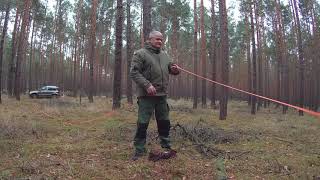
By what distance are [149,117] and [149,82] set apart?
663 millimetres

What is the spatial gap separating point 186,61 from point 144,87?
52140 millimetres

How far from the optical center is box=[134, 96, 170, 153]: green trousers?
6078 mm

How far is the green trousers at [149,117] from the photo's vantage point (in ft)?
19.9

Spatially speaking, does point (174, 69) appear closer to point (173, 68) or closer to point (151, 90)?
point (173, 68)

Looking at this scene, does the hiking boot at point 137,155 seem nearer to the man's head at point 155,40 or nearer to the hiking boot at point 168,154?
the hiking boot at point 168,154

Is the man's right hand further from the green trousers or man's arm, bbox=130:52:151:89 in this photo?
the green trousers

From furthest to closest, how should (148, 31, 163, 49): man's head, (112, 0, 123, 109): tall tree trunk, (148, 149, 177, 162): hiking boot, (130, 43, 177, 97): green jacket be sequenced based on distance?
(112, 0, 123, 109): tall tree trunk, (148, 31, 163, 49): man's head, (130, 43, 177, 97): green jacket, (148, 149, 177, 162): hiking boot

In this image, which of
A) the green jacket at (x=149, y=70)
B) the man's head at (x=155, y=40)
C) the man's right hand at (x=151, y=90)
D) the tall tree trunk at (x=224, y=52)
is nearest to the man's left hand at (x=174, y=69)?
the green jacket at (x=149, y=70)

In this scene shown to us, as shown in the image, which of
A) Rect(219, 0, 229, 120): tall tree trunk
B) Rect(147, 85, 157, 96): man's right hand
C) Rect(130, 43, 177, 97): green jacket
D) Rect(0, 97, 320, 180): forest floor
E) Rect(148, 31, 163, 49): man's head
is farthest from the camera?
Rect(219, 0, 229, 120): tall tree trunk

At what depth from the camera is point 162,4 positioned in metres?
35.2

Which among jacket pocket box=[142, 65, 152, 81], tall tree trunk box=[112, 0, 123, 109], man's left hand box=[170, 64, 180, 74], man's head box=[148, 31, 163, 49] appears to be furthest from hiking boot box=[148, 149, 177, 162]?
tall tree trunk box=[112, 0, 123, 109]

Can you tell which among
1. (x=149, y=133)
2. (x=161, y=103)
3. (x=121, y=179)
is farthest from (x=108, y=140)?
(x=121, y=179)

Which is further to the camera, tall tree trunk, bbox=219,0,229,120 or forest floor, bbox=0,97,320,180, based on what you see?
tall tree trunk, bbox=219,0,229,120

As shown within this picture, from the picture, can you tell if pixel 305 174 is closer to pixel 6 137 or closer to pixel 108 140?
pixel 108 140
